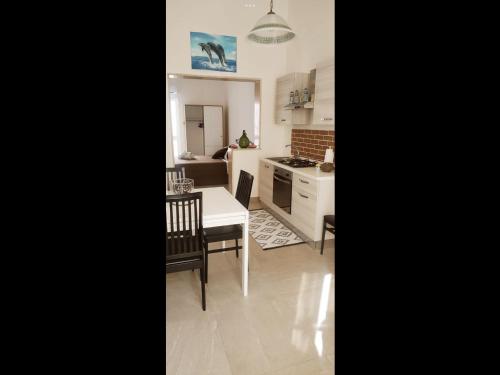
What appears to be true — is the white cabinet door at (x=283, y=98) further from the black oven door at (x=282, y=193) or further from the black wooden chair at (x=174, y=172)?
the black wooden chair at (x=174, y=172)

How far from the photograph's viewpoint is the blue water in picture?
4.40 metres

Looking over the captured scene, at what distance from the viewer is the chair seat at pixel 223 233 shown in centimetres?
242

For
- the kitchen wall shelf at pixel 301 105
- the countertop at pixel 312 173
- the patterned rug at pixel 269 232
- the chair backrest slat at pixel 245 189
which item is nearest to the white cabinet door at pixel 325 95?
the kitchen wall shelf at pixel 301 105

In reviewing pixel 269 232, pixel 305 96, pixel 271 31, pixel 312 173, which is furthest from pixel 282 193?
pixel 271 31

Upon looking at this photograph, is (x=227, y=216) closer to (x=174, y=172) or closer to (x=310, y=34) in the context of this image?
(x=174, y=172)

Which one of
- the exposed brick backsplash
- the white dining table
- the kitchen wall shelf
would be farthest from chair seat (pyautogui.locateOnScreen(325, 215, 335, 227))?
the kitchen wall shelf

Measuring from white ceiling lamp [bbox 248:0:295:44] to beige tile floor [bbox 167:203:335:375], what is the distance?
221 centimetres

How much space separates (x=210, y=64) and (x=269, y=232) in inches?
111

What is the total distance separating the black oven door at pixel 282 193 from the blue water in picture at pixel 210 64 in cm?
201
